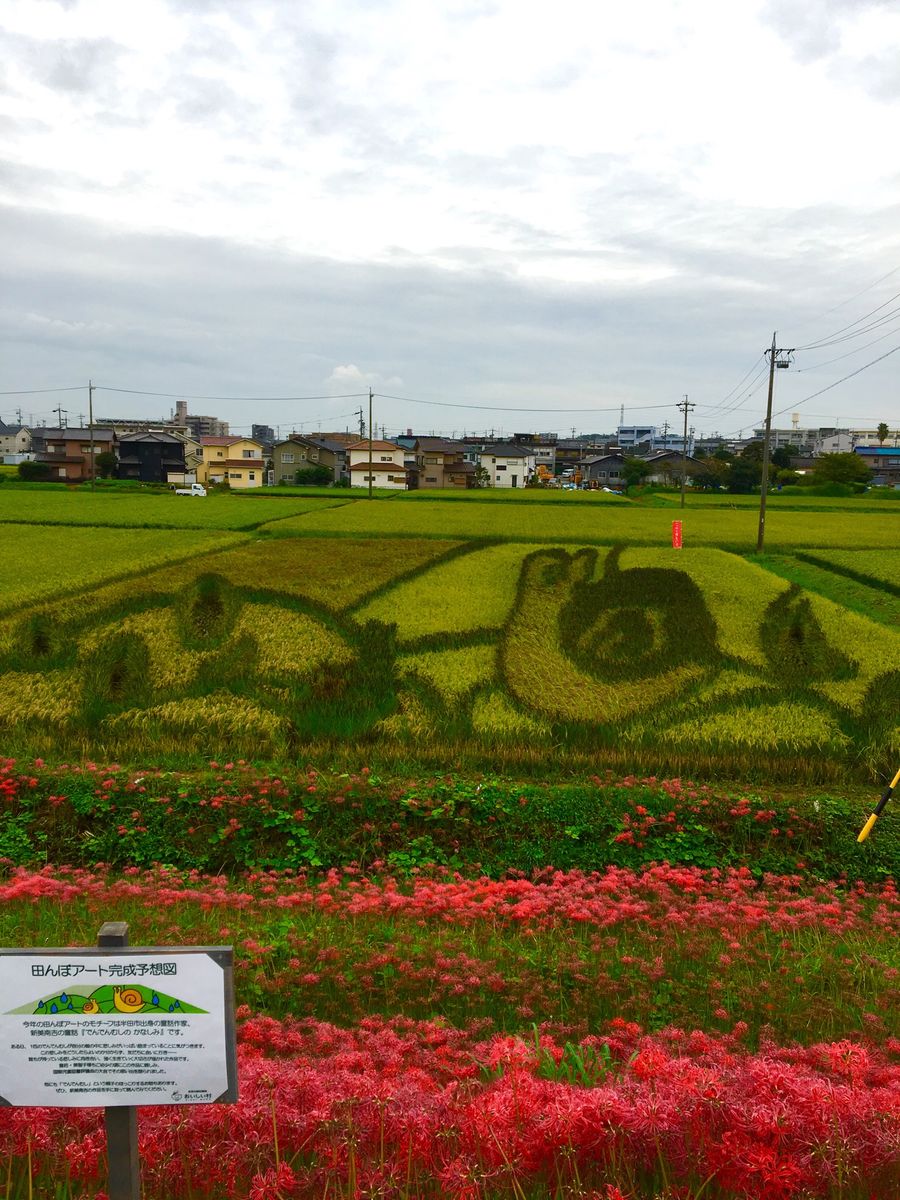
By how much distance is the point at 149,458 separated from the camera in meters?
69.0

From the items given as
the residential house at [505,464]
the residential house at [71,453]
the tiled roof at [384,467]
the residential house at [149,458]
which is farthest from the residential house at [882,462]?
the residential house at [71,453]

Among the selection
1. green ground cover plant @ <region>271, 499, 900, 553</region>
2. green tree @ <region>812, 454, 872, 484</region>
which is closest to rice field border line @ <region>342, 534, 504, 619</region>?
green ground cover plant @ <region>271, 499, 900, 553</region>

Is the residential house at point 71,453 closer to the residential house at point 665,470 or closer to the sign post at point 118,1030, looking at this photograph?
the residential house at point 665,470

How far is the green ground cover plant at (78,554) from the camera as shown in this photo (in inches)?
615

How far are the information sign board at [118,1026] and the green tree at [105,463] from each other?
70942 mm

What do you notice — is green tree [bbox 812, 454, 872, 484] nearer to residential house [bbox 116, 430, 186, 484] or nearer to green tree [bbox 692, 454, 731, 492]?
green tree [bbox 692, 454, 731, 492]

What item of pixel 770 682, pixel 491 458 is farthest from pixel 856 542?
pixel 491 458

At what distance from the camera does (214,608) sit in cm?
1413

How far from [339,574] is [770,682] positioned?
928cm

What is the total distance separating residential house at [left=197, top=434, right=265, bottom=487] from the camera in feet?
237

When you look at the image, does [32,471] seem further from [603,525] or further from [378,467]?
[603,525]

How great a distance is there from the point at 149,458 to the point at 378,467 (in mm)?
→ 20162

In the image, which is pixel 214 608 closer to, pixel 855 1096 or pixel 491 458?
pixel 855 1096

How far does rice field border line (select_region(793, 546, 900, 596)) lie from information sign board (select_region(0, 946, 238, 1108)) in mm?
17996
